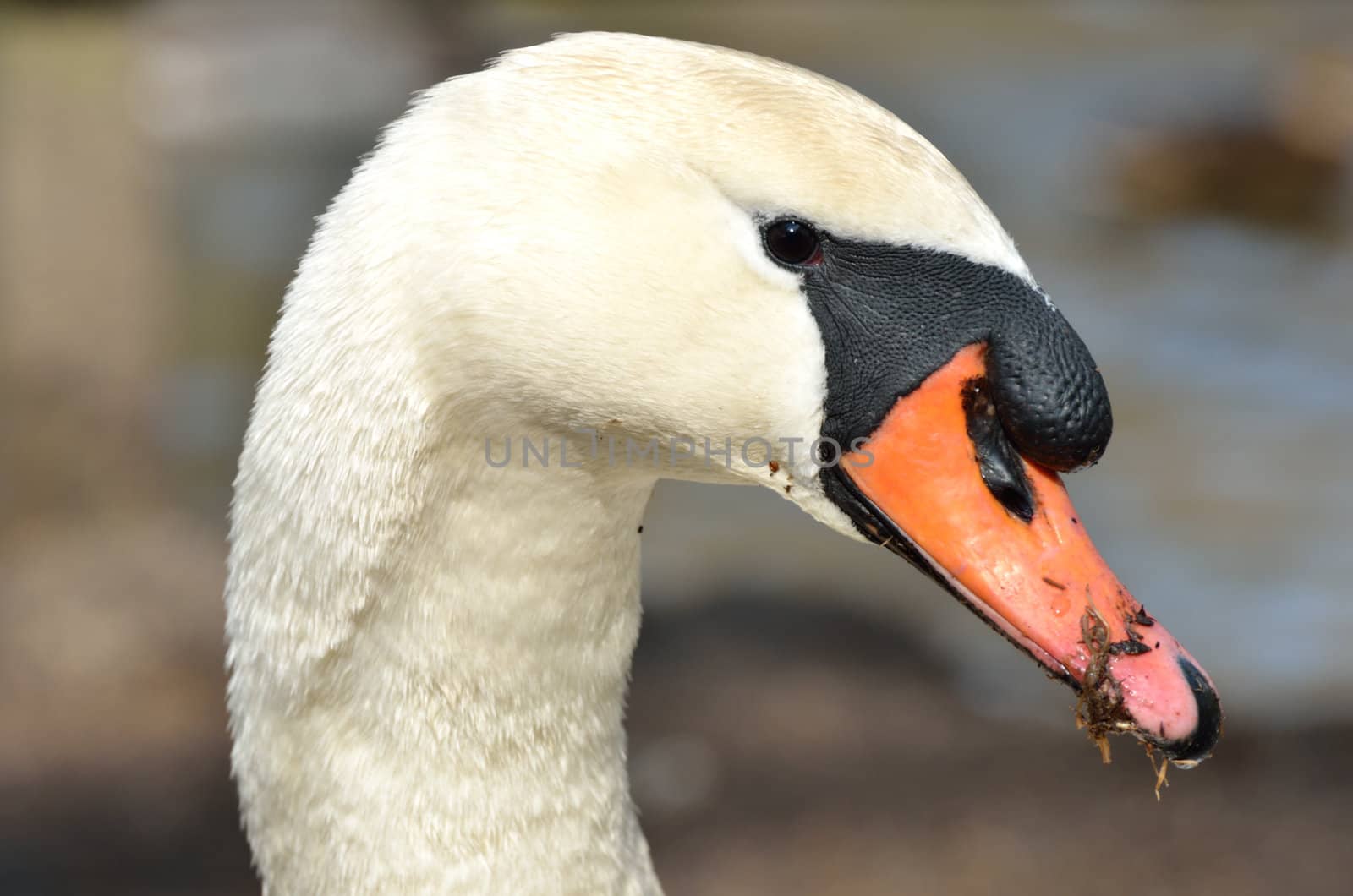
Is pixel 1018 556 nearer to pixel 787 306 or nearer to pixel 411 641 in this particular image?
pixel 787 306

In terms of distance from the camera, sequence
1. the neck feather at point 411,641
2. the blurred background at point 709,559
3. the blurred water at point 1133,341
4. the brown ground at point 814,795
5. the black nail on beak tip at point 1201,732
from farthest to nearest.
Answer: the blurred water at point 1133,341, the blurred background at point 709,559, the brown ground at point 814,795, the neck feather at point 411,641, the black nail on beak tip at point 1201,732

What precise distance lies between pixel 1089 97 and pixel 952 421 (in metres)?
15.6

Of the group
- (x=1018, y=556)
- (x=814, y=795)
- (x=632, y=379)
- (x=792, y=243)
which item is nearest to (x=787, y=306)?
(x=792, y=243)

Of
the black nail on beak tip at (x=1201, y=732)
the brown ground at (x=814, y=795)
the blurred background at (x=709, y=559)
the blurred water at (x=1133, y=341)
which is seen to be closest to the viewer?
the black nail on beak tip at (x=1201, y=732)

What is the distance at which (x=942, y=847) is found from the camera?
5.30 m

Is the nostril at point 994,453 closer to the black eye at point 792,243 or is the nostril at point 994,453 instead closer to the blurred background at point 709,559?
the black eye at point 792,243

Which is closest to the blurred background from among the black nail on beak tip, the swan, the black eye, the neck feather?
the neck feather

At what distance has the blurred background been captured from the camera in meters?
5.36

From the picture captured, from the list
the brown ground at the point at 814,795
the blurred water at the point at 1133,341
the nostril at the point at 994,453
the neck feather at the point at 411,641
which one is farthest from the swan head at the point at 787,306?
the blurred water at the point at 1133,341

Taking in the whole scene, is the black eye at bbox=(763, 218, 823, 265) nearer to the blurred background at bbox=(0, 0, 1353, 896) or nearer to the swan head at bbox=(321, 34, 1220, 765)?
the swan head at bbox=(321, 34, 1220, 765)

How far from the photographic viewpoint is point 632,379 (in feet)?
6.44

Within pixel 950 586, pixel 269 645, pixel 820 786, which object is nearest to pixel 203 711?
pixel 820 786

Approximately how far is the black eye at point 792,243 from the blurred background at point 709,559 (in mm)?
3664

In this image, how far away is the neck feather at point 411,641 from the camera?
204 cm
